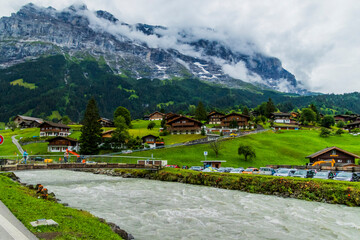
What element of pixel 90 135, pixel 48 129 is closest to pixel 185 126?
pixel 90 135

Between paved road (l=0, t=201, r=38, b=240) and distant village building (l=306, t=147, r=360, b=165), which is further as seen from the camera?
distant village building (l=306, t=147, r=360, b=165)

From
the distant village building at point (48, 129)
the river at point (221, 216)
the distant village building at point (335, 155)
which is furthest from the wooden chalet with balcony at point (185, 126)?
the river at point (221, 216)

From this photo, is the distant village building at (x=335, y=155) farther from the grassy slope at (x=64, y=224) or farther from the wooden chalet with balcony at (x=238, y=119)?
the wooden chalet with balcony at (x=238, y=119)

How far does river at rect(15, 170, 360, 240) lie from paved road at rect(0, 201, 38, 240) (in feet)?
24.3

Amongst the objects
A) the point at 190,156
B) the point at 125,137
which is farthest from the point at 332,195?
the point at 125,137

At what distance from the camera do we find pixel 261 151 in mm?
81625

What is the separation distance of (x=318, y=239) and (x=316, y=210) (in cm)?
878

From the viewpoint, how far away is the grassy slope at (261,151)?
73.6 metres

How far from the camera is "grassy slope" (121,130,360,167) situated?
73.6 metres

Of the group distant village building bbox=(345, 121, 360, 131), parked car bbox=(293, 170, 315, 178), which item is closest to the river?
parked car bbox=(293, 170, 315, 178)

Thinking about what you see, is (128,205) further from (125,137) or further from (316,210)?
(125,137)

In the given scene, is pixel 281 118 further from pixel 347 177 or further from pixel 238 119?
pixel 347 177

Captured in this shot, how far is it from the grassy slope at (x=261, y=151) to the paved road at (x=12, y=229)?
59.7m

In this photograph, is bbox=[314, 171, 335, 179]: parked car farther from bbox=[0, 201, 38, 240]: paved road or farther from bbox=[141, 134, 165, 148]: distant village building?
bbox=[141, 134, 165, 148]: distant village building
